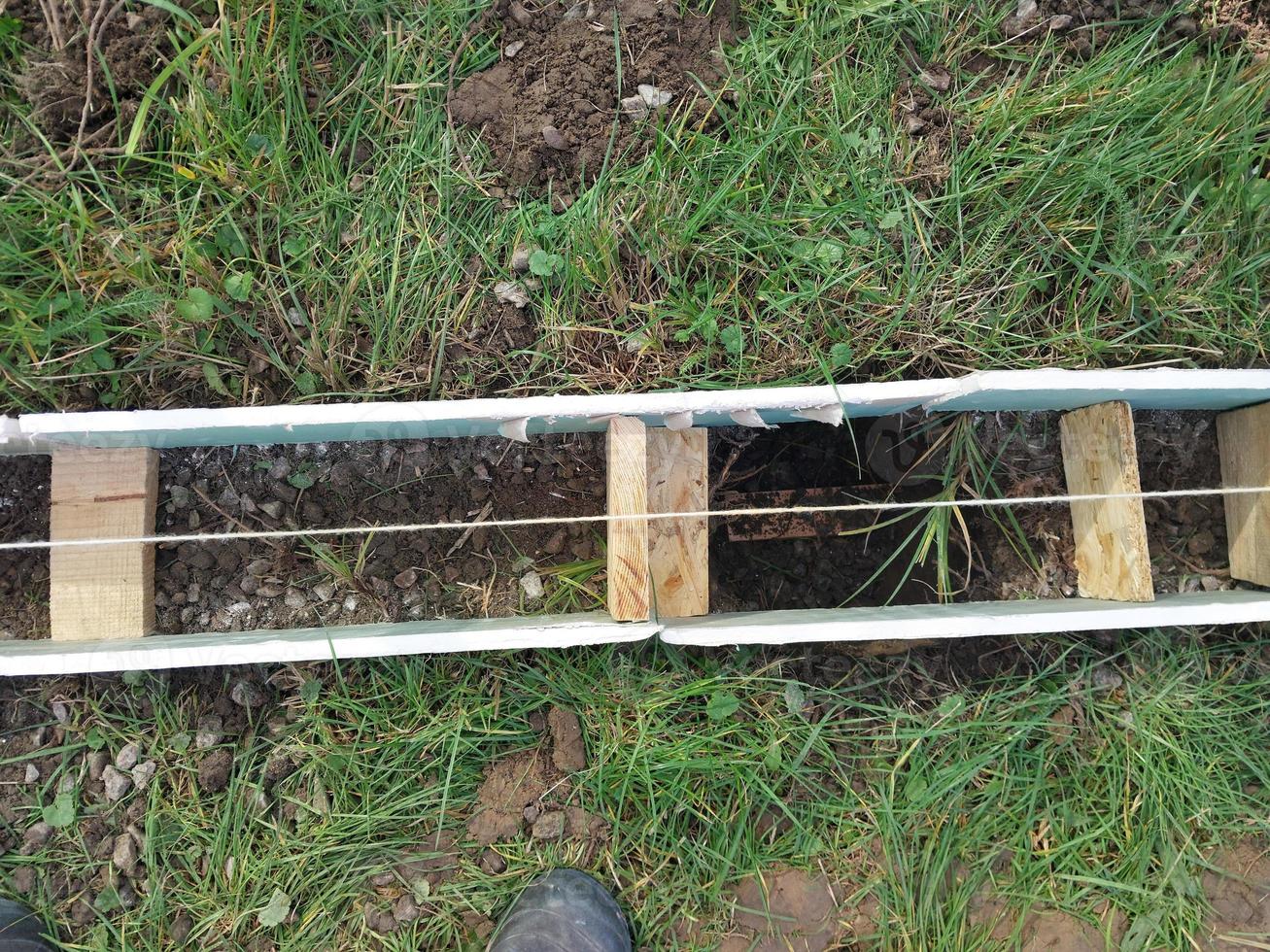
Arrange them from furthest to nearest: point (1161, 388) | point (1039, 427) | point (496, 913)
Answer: point (1039, 427) < point (496, 913) < point (1161, 388)

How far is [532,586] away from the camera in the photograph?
6.45ft

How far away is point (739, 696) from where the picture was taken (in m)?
1.95

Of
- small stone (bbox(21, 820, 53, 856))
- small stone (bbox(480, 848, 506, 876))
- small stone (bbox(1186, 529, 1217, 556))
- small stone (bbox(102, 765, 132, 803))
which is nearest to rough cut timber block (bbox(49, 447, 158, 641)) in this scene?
small stone (bbox(102, 765, 132, 803))

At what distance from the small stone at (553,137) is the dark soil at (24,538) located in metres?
1.51

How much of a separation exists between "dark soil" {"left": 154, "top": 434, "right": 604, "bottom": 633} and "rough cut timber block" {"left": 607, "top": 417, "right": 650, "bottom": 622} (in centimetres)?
36

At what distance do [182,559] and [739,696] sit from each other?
1454mm

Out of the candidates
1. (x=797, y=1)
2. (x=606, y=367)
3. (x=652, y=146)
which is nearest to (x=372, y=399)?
(x=606, y=367)

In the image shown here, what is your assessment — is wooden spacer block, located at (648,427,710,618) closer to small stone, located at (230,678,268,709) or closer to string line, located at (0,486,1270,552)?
string line, located at (0,486,1270,552)

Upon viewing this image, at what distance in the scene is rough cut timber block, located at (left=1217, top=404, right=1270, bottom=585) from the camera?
1.91m

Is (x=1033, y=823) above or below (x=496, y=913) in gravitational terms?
above

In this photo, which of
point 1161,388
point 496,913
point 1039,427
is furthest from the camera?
point 1039,427

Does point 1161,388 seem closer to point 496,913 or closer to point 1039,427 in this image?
point 1039,427

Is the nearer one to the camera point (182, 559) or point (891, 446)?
point (182, 559)

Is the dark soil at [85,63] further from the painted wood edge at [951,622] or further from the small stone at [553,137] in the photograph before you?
the painted wood edge at [951,622]
